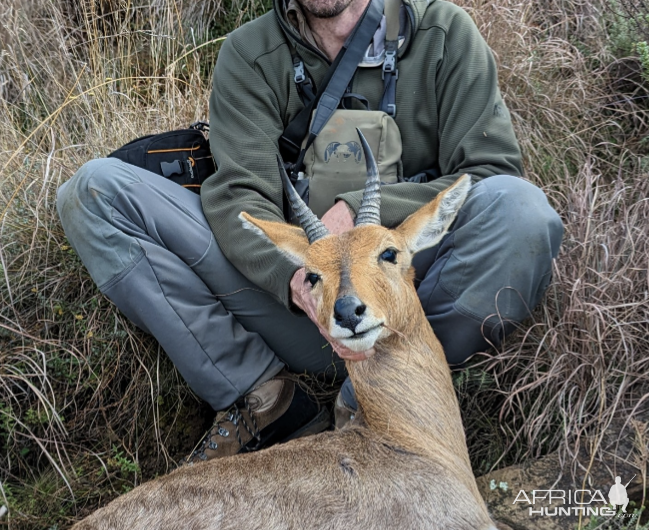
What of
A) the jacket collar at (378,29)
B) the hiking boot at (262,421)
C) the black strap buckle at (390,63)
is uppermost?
the jacket collar at (378,29)

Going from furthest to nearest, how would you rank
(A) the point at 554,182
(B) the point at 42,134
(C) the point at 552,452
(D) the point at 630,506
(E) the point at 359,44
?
(B) the point at 42,134 < (A) the point at 554,182 < (E) the point at 359,44 < (C) the point at 552,452 < (D) the point at 630,506

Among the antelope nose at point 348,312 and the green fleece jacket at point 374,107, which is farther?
the green fleece jacket at point 374,107

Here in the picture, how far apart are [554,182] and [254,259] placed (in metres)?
2.35

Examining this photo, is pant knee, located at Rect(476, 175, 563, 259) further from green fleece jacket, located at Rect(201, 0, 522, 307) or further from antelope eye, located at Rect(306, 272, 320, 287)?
antelope eye, located at Rect(306, 272, 320, 287)

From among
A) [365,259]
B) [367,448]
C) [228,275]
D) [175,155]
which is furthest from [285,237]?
[175,155]

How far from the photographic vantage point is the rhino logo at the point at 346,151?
182 inches

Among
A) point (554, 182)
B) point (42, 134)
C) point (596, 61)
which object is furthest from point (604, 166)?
point (42, 134)

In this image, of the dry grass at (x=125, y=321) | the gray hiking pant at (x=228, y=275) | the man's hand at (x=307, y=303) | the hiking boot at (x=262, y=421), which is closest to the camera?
the man's hand at (x=307, y=303)

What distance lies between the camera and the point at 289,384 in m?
4.77

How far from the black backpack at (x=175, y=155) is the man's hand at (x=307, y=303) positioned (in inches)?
50.4

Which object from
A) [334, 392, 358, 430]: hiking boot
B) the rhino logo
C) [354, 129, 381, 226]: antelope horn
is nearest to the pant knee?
[354, 129, 381, 226]: antelope horn

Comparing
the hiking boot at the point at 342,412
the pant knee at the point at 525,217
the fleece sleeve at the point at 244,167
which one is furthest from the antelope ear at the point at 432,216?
the hiking boot at the point at 342,412

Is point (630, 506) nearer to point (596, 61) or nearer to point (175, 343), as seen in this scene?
point (175, 343)

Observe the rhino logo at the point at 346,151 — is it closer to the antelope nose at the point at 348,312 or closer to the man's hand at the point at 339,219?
the man's hand at the point at 339,219
